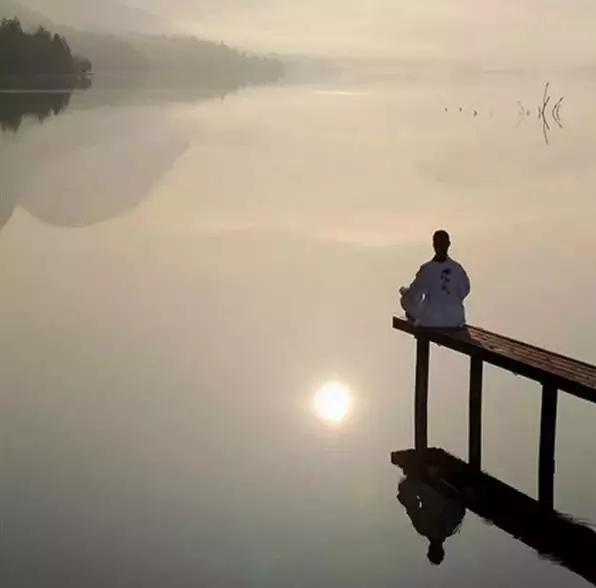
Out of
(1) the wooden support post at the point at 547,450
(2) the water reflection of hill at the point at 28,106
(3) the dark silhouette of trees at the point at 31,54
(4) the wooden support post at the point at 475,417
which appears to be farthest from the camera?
(3) the dark silhouette of trees at the point at 31,54

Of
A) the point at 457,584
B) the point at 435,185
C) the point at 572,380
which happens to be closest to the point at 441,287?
the point at 572,380

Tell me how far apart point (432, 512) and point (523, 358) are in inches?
35.2

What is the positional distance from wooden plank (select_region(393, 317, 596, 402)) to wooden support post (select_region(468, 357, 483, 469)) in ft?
0.46

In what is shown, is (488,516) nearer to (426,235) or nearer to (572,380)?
(572,380)

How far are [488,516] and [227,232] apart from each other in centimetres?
868

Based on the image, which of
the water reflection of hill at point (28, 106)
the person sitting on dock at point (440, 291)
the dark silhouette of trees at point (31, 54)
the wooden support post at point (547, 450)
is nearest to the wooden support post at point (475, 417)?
the person sitting on dock at point (440, 291)

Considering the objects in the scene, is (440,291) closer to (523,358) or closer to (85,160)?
(523,358)

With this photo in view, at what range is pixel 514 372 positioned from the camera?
602cm

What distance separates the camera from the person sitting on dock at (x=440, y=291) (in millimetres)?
6629

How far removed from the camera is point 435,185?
1833 cm

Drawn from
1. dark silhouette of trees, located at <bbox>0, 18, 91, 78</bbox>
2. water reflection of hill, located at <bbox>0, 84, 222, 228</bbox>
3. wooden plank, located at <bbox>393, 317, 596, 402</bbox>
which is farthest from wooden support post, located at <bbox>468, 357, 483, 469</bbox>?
dark silhouette of trees, located at <bbox>0, 18, 91, 78</bbox>

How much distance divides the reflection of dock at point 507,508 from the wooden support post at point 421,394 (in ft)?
0.39

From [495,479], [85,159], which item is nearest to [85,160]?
[85,159]

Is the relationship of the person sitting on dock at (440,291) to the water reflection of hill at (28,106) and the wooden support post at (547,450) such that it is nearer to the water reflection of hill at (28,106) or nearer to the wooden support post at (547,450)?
the wooden support post at (547,450)
